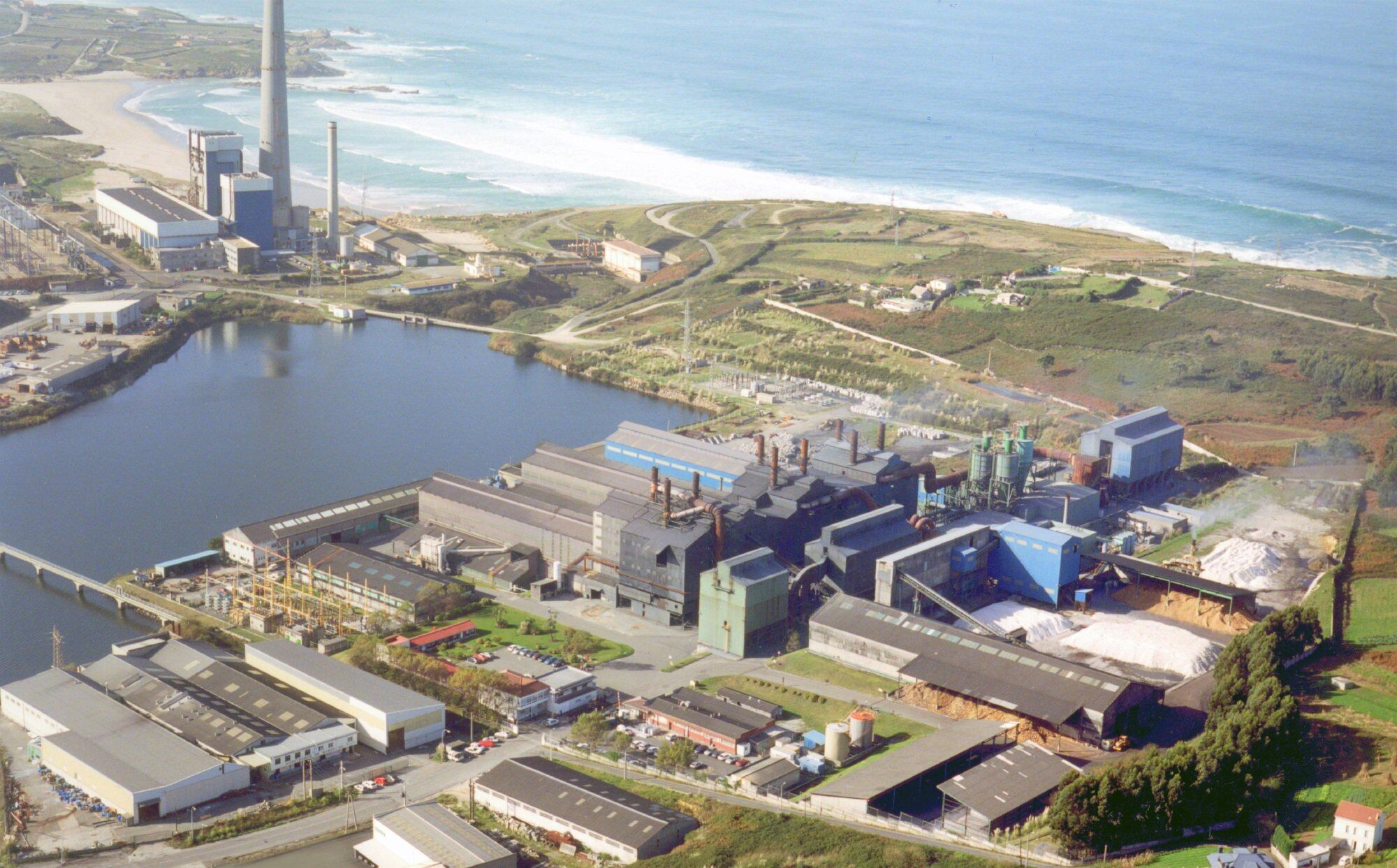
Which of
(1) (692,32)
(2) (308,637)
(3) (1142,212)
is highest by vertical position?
(1) (692,32)

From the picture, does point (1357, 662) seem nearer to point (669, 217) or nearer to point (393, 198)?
point (669, 217)

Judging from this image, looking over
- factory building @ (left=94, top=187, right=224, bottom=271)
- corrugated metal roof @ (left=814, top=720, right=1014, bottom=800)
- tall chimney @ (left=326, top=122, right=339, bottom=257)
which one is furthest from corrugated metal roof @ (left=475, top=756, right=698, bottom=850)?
tall chimney @ (left=326, top=122, right=339, bottom=257)

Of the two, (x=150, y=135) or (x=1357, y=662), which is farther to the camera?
(x=150, y=135)

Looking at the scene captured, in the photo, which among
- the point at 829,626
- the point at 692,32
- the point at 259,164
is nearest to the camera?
the point at 829,626

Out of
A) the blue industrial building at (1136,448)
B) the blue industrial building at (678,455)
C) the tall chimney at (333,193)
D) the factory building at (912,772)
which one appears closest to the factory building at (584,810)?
the factory building at (912,772)

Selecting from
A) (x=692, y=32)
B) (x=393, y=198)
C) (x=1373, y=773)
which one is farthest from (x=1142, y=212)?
(x=692, y=32)

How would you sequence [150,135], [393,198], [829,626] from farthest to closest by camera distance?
1. [150,135]
2. [393,198]
3. [829,626]
